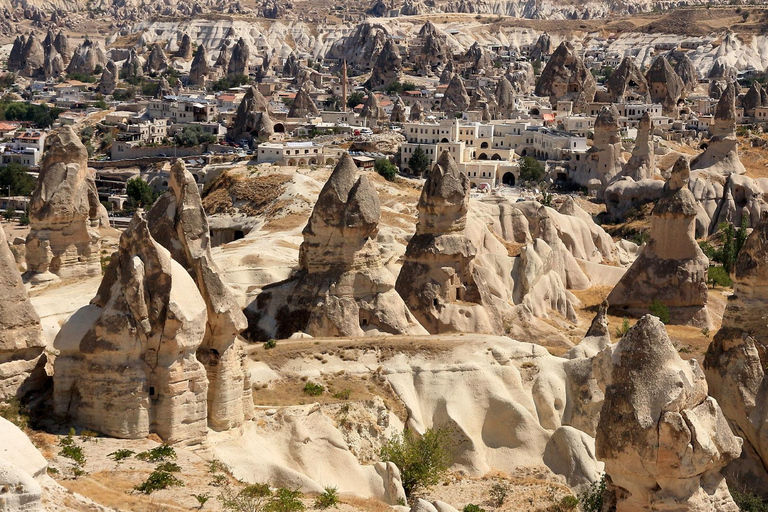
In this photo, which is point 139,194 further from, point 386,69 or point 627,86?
point 386,69

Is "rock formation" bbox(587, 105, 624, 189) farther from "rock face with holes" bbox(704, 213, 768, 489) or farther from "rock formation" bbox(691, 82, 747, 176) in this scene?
"rock face with holes" bbox(704, 213, 768, 489)

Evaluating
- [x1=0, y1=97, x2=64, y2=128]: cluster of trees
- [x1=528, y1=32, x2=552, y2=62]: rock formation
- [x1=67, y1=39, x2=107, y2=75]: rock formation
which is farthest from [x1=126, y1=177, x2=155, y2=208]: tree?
[x1=528, y1=32, x2=552, y2=62]: rock formation

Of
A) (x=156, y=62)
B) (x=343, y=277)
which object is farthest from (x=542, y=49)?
(x=343, y=277)

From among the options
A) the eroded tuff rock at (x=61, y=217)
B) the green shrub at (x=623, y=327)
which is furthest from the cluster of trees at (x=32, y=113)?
the eroded tuff rock at (x=61, y=217)

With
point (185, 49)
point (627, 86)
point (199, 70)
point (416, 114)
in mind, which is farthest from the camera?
point (185, 49)

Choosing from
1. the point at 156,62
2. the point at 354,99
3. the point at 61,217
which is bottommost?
the point at 156,62

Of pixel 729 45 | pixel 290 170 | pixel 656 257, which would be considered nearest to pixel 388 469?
pixel 656 257
